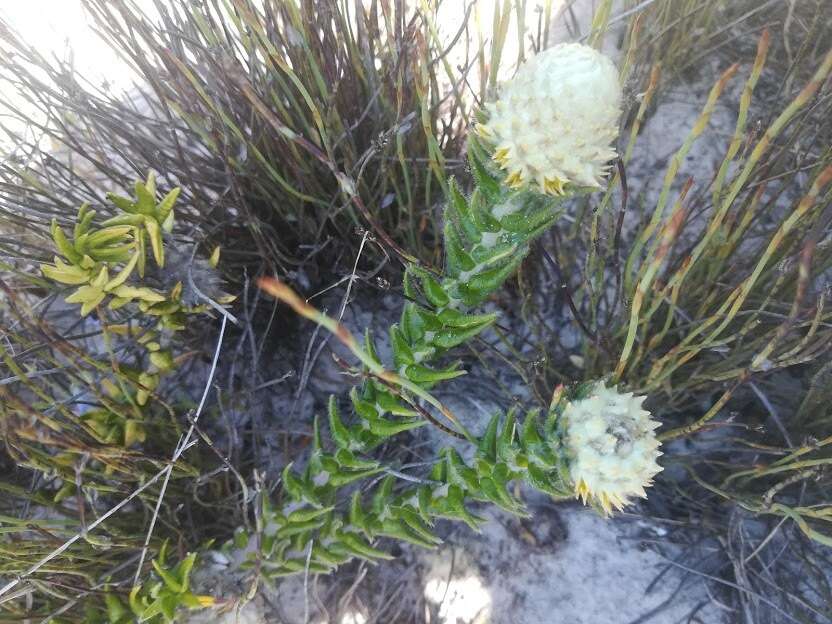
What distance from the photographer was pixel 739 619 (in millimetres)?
1382

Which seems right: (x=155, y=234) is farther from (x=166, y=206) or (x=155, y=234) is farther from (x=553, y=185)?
(x=553, y=185)

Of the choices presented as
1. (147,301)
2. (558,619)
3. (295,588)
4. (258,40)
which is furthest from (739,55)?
(295,588)

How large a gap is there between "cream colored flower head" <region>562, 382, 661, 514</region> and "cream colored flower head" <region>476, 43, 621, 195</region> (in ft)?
1.09

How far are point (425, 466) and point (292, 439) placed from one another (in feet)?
1.05

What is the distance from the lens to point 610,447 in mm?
981

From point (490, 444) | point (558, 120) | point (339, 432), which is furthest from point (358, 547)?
point (558, 120)

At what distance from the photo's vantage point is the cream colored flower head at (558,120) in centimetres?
89

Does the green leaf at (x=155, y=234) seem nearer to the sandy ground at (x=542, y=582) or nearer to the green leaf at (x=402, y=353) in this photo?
the green leaf at (x=402, y=353)

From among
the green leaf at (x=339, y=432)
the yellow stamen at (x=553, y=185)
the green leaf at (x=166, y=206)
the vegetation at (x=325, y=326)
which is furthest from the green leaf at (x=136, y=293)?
the yellow stamen at (x=553, y=185)

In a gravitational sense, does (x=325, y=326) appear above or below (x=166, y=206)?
below

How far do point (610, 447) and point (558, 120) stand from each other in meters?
0.47

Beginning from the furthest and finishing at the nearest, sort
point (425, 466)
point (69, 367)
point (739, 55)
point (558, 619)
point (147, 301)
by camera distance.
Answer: point (739, 55) < point (425, 466) < point (558, 619) < point (69, 367) < point (147, 301)

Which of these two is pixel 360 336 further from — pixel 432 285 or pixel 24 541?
pixel 24 541

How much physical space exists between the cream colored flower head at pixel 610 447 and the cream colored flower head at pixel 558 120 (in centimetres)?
33
